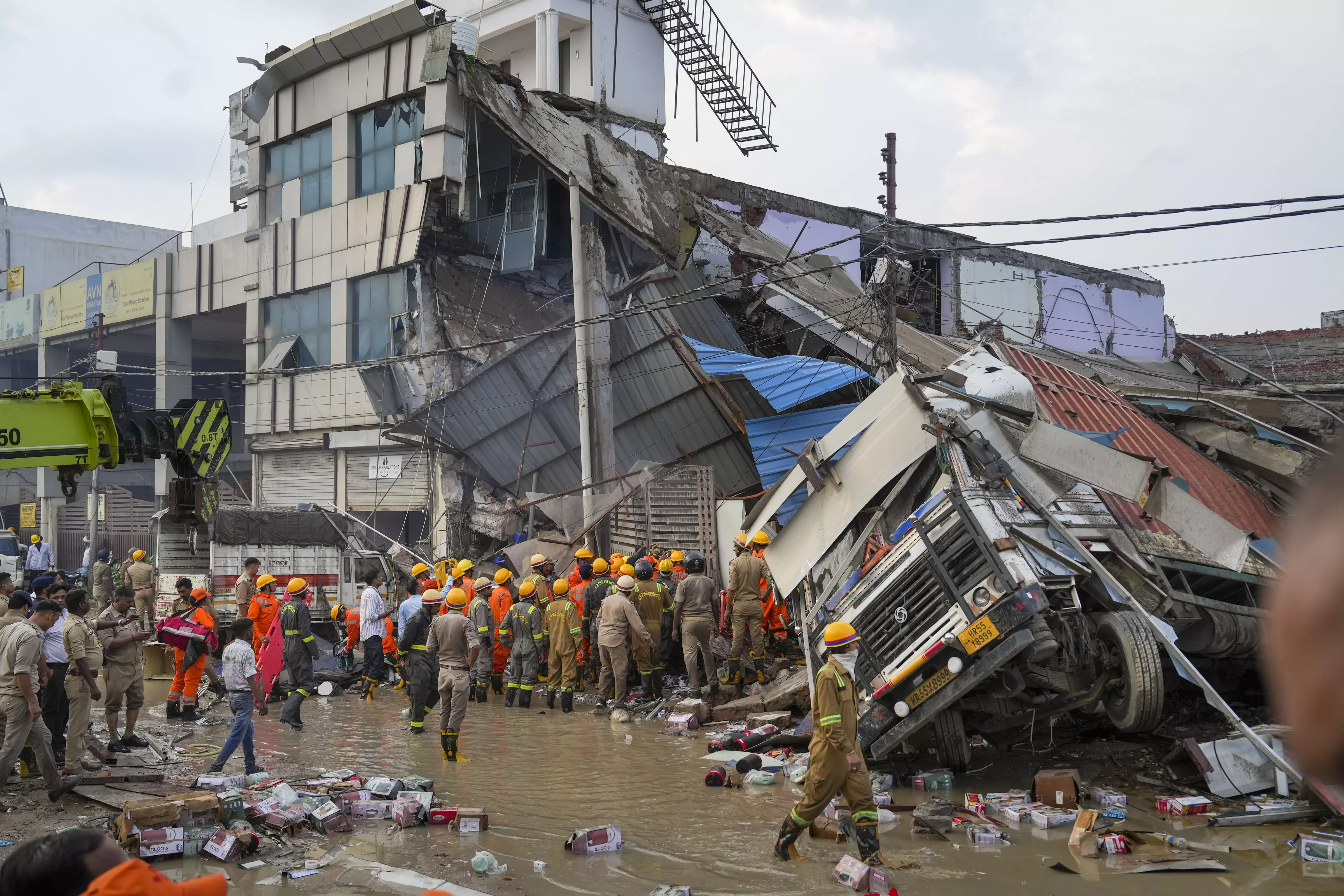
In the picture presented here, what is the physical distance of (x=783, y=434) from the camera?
19000mm

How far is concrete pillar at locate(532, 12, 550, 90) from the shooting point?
91.7 feet

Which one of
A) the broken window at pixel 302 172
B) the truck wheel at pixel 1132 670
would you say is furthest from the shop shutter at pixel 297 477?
the truck wheel at pixel 1132 670

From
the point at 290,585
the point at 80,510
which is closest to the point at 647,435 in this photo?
the point at 290,585

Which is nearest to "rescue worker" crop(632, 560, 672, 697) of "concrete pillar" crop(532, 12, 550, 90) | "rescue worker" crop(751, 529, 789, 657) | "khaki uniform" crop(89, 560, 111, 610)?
"rescue worker" crop(751, 529, 789, 657)

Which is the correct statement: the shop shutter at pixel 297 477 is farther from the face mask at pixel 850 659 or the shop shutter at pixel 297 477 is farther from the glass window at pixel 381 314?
the face mask at pixel 850 659

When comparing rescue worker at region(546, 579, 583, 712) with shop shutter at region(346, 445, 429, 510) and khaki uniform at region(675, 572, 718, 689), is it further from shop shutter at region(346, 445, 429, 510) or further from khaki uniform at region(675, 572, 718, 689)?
shop shutter at region(346, 445, 429, 510)

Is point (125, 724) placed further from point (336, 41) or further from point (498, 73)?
point (336, 41)

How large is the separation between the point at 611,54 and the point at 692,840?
25539 mm

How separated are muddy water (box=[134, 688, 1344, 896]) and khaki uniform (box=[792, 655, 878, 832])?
0.42 m

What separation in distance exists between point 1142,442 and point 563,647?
773 centimetres

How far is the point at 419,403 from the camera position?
75.4 feet

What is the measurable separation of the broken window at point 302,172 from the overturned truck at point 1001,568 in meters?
20.1

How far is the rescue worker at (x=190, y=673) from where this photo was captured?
12.5 meters

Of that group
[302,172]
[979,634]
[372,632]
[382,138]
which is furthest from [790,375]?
[302,172]
